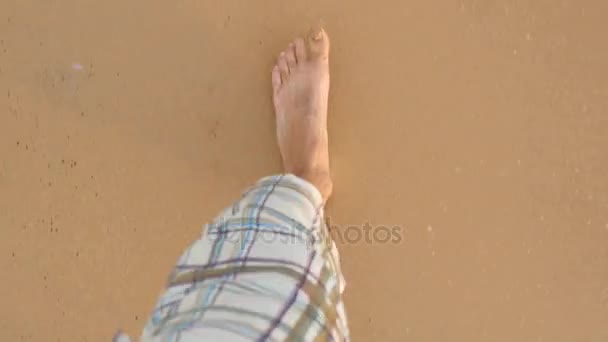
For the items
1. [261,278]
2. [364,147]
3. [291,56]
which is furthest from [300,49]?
[261,278]

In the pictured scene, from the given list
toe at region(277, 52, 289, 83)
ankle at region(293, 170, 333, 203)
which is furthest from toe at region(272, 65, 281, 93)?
ankle at region(293, 170, 333, 203)

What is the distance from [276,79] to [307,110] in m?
0.07

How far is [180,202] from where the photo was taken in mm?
990

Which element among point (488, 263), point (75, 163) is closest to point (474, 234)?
point (488, 263)

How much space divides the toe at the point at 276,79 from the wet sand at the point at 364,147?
18 millimetres

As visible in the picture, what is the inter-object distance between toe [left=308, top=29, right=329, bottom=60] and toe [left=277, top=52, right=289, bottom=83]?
0.05 metres

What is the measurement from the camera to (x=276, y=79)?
96 cm

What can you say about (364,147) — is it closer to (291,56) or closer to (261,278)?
(291,56)

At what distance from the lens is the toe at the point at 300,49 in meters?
0.93

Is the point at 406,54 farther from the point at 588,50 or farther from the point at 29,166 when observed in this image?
Answer: the point at 29,166

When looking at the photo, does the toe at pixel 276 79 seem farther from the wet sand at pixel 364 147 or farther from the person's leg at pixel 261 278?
the person's leg at pixel 261 278

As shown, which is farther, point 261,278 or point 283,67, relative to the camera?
point 283,67

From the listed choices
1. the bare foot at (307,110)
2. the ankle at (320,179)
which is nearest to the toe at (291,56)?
the bare foot at (307,110)

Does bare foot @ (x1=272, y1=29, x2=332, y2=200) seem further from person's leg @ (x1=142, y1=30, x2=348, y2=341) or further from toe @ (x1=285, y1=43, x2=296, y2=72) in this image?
person's leg @ (x1=142, y1=30, x2=348, y2=341)
